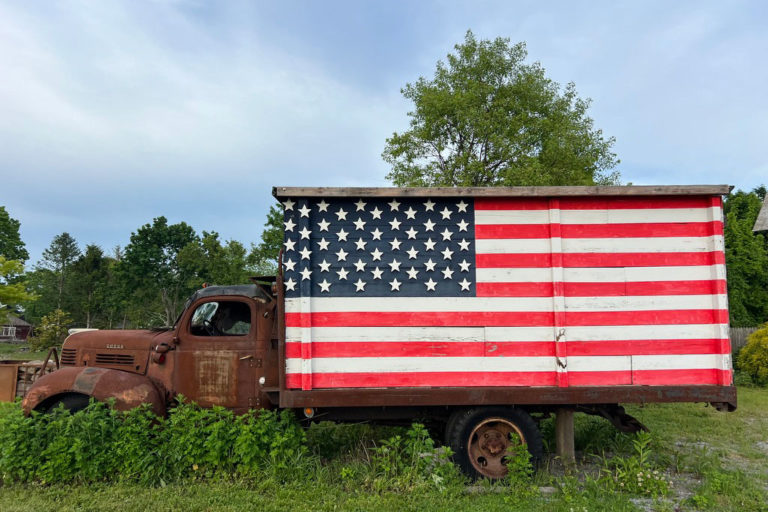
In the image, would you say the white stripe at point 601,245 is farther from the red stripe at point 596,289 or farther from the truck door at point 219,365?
the truck door at point 219,365

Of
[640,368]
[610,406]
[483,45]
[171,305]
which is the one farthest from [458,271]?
[171,305]

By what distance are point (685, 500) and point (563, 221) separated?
9.95 feet

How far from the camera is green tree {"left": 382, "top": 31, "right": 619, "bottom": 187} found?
578 inches

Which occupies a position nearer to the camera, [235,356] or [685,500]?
[685,500]

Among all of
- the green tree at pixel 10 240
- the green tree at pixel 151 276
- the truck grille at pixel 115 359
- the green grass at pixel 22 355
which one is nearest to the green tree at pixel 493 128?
the truck grille at pixel 115 359

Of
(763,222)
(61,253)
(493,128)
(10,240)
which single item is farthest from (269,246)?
(61,253)

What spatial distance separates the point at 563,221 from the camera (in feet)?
→ 16.7

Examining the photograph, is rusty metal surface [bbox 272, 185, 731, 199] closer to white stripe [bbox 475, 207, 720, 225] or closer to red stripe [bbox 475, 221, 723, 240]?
white stripe [bbox 475, 207, 720, 225]

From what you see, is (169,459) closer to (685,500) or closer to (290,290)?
(290,290)

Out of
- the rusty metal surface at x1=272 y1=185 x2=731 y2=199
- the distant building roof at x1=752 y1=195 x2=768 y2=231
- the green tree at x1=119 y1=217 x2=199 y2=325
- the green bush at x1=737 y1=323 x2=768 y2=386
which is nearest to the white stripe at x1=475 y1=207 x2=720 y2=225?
the rusty metal surface at x1=272 y1=185 x2=731 y2=199

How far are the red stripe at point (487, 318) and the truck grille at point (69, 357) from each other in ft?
9.83

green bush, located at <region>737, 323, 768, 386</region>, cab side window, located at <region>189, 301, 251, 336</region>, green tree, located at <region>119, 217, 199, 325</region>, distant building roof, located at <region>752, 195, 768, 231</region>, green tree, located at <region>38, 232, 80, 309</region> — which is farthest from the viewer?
green tree, located at <region>38, 232, 80, 309</region>

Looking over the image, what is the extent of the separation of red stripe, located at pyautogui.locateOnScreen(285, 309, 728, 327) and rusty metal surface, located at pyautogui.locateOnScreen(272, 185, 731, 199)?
4.09ft

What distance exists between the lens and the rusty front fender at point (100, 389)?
5.22 metres
